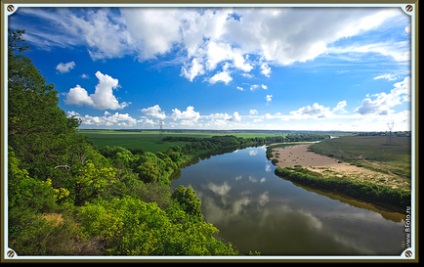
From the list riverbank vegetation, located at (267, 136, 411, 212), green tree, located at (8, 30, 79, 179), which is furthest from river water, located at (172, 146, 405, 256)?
green tree, located at (8, 30, 79, 179)

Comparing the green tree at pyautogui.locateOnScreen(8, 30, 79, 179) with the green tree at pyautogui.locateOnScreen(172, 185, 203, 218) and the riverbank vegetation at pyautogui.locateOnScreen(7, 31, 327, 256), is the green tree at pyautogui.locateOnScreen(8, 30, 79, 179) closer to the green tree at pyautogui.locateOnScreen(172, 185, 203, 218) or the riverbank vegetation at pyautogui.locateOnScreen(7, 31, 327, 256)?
the riverbank vegetation at pyautogui.locateOnScreen(7, 31, 327, 256)

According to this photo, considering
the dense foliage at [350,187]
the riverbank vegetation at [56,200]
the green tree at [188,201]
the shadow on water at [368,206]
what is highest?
the riverbank vegetation at [56,200]

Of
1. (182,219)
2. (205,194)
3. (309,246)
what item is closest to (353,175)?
(309,246)

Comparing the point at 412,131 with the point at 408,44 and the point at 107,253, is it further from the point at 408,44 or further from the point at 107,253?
the point at 107,253

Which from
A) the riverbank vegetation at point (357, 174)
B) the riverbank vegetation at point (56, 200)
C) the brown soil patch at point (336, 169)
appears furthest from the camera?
the brown soil patch at point (336, 169)

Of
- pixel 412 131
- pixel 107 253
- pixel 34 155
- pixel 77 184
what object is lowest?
pixel 107 253

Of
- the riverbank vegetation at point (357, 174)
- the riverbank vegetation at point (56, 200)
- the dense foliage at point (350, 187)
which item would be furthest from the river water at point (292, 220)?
the riverbank vegetation at point (56, 200)

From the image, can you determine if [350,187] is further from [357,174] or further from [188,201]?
[188,201]

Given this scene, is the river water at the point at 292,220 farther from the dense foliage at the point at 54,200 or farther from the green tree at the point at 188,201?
the dense foliage at the point at 54,200
